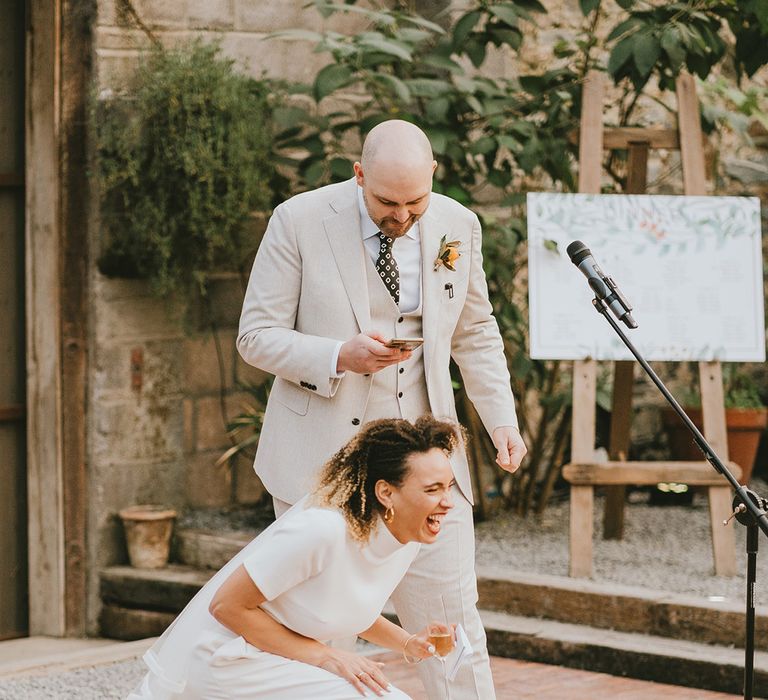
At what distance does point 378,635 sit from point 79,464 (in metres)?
3.24

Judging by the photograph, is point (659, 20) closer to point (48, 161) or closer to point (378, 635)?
point (48, 161)

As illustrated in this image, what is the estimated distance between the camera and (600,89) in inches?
229

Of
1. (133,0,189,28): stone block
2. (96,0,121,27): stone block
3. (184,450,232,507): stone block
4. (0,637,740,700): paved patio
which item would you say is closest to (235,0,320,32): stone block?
(133,0,189,28): stone block

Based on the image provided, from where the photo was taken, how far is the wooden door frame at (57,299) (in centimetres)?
602

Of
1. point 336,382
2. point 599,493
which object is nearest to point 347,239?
point 336,382

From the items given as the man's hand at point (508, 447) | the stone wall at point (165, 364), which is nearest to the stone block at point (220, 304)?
the stone wall at point (165, 364)

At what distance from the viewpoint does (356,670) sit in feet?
9.43

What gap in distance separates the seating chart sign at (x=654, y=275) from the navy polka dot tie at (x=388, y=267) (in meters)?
2.06

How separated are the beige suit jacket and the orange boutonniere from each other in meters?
0.02

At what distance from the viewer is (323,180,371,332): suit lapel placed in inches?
137

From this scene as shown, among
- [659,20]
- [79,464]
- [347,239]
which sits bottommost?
[79,464]

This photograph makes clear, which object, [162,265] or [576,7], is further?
[576,7]

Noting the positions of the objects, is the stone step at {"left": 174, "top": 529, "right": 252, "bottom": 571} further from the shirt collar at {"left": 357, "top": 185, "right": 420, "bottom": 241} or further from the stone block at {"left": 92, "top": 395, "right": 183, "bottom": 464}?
the shirt collar at {"left": 357, "top": 185, "right": 420, "bottom": 241}

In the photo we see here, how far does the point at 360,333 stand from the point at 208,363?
316 centimetres
